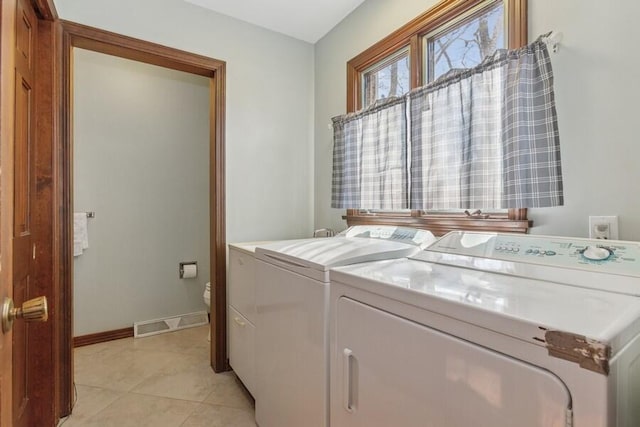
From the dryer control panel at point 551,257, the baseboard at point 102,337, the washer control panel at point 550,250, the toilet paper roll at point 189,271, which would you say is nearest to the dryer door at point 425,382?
the dryer control panel at point 551,257

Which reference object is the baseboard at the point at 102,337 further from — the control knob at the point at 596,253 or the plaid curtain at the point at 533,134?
the control knob at the point at 596,253

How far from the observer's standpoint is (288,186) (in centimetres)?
260

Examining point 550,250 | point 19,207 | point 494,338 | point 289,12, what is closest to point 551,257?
point 550,250

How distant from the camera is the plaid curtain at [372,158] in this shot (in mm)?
1859

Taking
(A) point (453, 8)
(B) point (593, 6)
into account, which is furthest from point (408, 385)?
(A) point (453, 8)

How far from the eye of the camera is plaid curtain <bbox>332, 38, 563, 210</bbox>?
3.94 ft

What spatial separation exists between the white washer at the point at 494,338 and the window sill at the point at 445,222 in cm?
18

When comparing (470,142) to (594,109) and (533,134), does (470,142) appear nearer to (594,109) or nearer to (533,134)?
Result: (533,134)

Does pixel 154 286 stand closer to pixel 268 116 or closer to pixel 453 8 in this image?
pixel 268 116

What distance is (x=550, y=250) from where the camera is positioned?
107cm

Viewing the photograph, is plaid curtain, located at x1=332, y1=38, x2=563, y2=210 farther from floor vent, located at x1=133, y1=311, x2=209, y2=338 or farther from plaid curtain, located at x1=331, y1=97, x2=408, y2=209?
floor vent, located at x1=133, y1=311, x2=209, y2=338

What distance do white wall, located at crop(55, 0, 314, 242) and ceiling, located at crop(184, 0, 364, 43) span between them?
2.7 inches

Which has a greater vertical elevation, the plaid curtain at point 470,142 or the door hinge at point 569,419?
the plaid curtain at point 470,142

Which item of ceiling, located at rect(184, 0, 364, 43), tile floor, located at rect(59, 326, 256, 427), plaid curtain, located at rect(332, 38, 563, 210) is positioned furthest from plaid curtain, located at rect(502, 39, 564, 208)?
tile floor, located at rect(59, 326, 256, 427)
